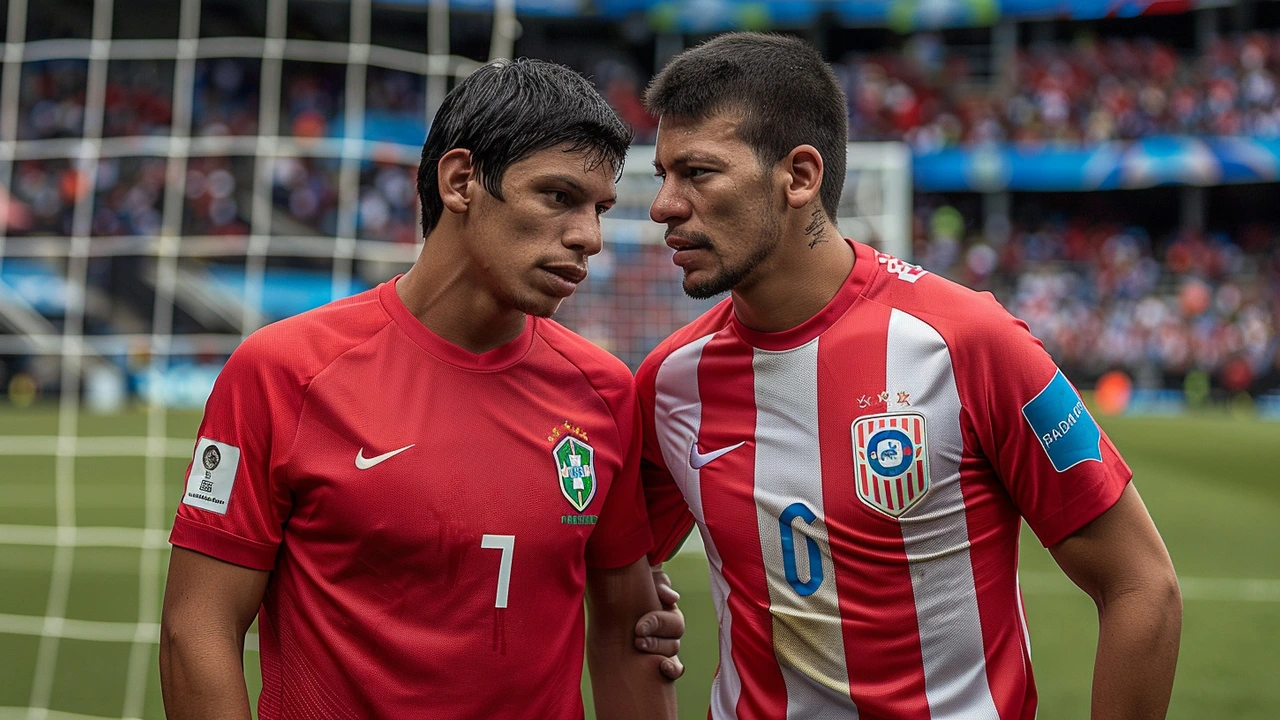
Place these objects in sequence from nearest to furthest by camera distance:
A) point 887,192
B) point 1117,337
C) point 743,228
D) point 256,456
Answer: point 256,456
point 743,228
point 887,192
point 1117,337

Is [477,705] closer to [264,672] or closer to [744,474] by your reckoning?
[264,672]

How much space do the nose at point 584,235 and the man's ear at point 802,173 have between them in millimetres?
435

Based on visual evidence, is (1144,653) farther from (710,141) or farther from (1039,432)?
(710,141)

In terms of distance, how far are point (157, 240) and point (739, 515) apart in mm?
4627

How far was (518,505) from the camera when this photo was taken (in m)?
2.29

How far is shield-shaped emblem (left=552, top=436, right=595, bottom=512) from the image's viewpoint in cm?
237

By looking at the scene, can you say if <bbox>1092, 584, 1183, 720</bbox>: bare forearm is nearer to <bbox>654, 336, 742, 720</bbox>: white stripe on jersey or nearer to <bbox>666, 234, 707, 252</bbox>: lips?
<bbox>654, 336, 742, 720</bbox>: white stripe on jersey

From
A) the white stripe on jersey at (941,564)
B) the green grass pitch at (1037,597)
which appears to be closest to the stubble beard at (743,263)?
the white stripe on jersey at (941,564)

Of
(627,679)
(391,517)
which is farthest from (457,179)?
(627,679)

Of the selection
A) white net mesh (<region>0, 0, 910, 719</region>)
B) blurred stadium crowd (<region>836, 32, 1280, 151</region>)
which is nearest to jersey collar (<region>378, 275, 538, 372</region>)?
white net mesh (<region>0, 0, 910, 719</region>)

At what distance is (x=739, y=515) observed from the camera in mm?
2484

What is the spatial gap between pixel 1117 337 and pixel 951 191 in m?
6.93

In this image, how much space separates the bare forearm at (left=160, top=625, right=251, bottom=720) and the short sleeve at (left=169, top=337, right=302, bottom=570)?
0.15m

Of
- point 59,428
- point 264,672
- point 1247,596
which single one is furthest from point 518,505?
point 59,428
